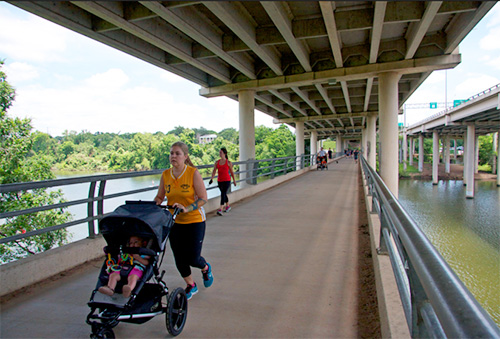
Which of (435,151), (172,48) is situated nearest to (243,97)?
(172,48)

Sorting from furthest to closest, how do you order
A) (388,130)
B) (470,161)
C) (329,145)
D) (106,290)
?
(329,145) < (470,161) < (388,130) < (106,290)

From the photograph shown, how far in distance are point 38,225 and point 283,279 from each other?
18660 mm

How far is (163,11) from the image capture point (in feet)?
29.3

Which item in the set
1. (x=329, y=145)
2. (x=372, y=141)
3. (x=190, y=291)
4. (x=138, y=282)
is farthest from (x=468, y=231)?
(x=329, y=145)

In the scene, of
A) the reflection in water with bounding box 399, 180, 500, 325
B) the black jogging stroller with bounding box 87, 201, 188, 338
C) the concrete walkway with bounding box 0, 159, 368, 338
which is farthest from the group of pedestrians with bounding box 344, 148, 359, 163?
the black jogging stroller with bounding box 87, 201, 188, 338

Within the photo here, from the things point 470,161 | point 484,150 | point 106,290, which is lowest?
point 470,161

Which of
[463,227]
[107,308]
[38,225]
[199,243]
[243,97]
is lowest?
[463,227]

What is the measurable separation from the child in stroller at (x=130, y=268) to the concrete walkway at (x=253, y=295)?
669 millimetres

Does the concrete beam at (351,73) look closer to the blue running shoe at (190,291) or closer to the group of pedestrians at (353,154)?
the blue running shoe at (190,291)

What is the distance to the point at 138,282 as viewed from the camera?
263 centimetres

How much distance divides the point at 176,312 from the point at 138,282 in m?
0.49

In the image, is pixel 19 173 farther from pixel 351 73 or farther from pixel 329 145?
pixel 329 145

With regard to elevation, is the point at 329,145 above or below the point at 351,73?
below

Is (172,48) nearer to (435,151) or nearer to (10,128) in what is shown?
(10,128)
